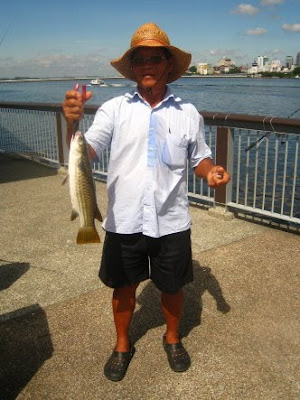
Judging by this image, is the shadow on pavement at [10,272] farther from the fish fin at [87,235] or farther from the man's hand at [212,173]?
the man's hand at [212,173]

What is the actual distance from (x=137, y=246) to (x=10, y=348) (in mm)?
1320

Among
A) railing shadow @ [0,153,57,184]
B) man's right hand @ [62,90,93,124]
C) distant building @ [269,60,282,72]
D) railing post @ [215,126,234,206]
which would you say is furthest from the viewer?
distant building @ [269,60,282,72]

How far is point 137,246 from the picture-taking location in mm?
2652

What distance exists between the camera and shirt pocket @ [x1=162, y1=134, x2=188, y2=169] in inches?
99.4

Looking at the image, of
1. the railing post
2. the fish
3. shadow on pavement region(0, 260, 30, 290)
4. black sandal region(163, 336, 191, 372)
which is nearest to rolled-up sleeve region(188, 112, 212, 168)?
the fish

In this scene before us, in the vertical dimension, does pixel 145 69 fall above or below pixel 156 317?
above

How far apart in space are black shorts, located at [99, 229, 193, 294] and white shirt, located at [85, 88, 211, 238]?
3.4 inches

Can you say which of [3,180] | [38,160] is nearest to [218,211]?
[3,180]

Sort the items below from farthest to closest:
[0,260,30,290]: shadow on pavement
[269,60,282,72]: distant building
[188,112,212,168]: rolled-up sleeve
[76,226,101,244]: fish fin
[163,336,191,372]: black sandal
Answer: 1. [269,60,282,72]: distant building
2. [0,260,30,290]: shadow on pavement
3. [163,336,191,372]: black sandal
4. [188,112,212,168]: rolled-up sleeve
5. [76,226,101,244]: fish fin

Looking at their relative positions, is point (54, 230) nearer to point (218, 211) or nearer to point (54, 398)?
point (218, 211)

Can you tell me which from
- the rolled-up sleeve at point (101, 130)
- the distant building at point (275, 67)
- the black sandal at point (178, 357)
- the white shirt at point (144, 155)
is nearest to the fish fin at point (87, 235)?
the white shirt at point (144, 155)

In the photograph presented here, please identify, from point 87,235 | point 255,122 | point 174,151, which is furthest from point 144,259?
point 255,122

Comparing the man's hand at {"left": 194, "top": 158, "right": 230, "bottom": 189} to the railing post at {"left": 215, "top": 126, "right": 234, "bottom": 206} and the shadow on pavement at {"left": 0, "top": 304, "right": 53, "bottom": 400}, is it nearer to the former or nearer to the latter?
the shadow on pavement at {"left": 0, "top": 304, "right": 53, "bottom": 400}

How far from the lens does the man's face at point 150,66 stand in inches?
98.7
